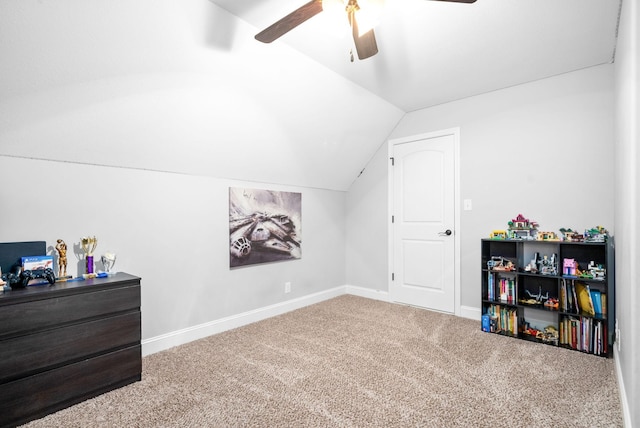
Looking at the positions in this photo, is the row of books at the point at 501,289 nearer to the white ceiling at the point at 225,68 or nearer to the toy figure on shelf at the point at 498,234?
the toy figure on shelf at the point at 498,234

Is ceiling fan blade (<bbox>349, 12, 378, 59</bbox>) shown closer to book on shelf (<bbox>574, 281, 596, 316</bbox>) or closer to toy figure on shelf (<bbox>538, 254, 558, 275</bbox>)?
toy figure on shelf (<bbox>538, 254, 558, 275</bbox>)

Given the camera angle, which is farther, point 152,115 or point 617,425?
point 152,115

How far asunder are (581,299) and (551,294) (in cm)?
31

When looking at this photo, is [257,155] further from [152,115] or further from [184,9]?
[184,9]

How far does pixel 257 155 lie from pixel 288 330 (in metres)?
1.79

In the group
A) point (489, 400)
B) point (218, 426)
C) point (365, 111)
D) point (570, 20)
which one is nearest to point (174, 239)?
point (218, 426)

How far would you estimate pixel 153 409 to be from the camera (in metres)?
1.92

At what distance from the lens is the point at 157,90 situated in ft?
7.63

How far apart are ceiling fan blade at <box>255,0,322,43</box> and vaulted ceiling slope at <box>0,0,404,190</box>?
0.57m

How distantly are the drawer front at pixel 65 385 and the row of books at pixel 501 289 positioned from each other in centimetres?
313

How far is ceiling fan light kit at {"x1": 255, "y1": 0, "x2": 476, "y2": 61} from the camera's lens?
165 centimetres

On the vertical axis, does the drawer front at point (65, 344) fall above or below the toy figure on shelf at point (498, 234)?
below

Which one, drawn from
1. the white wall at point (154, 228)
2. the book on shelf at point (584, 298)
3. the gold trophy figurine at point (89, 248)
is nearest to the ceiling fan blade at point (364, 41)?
the white wall at point (154, 228)

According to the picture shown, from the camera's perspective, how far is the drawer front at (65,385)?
5.78 ft
